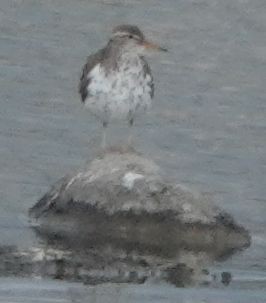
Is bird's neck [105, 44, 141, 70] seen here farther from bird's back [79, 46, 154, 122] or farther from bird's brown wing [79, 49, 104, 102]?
bird's brown wing [79, 49, 104, 102]

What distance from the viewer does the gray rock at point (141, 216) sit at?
17828 millimetres

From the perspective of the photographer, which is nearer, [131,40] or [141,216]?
[141,216]

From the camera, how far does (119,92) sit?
1941 cm

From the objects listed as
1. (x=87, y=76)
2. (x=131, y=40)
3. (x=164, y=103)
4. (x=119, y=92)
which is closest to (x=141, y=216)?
(x=119, y=92)

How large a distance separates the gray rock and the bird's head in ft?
7.03

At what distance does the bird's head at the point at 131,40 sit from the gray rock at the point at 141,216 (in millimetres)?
A: 2142

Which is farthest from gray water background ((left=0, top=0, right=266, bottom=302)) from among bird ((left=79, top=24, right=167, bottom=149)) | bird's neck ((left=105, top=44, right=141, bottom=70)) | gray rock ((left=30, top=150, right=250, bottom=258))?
bird's neck ((left=105, top=44, right=141, bottom=70))

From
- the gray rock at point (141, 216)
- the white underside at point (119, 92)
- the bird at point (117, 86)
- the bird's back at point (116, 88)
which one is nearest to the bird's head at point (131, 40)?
the bird at point (117, 86)

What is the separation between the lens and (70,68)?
992 inches

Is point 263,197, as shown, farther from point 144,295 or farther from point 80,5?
point 80,5

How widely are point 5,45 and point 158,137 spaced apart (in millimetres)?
4311

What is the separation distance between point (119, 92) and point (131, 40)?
1.00 metres

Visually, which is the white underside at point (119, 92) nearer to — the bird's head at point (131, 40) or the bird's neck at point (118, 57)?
A: the bird's neck at point (118, 57)

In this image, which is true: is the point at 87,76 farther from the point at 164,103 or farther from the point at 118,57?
the point at 164,103
